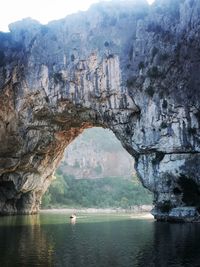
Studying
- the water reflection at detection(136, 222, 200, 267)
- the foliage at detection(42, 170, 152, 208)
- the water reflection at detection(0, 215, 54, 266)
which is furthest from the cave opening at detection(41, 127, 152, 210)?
the water reflection at detection(136, 222, 200, 267)

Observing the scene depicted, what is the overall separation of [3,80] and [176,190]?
75.8ft

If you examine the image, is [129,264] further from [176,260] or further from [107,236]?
[107,236]

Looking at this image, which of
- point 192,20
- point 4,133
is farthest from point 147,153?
point 4,133

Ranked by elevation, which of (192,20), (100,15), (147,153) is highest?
(100,15)

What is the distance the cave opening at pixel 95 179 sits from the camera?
103m

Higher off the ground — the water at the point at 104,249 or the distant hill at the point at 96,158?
the distant hill at the point at 96,158

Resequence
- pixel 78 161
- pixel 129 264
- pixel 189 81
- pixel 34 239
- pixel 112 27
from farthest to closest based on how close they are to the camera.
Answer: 1. pixel 78 161
2. pixel 112 27
3. pixel 189 81
4. pixel 34 239
5. pixel 129 264

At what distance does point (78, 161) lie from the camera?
138 metres

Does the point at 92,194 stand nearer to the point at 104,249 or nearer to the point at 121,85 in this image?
the point at 121,85

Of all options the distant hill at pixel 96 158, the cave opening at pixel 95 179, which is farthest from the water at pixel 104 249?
the distant hill at pixel 96 158

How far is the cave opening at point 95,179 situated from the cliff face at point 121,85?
47.9 m

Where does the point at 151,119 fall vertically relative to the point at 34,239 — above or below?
above

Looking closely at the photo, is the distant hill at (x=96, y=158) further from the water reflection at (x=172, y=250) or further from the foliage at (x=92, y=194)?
the water reflection at (x=172, y=250)

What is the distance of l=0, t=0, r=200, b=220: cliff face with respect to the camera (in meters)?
41.9
